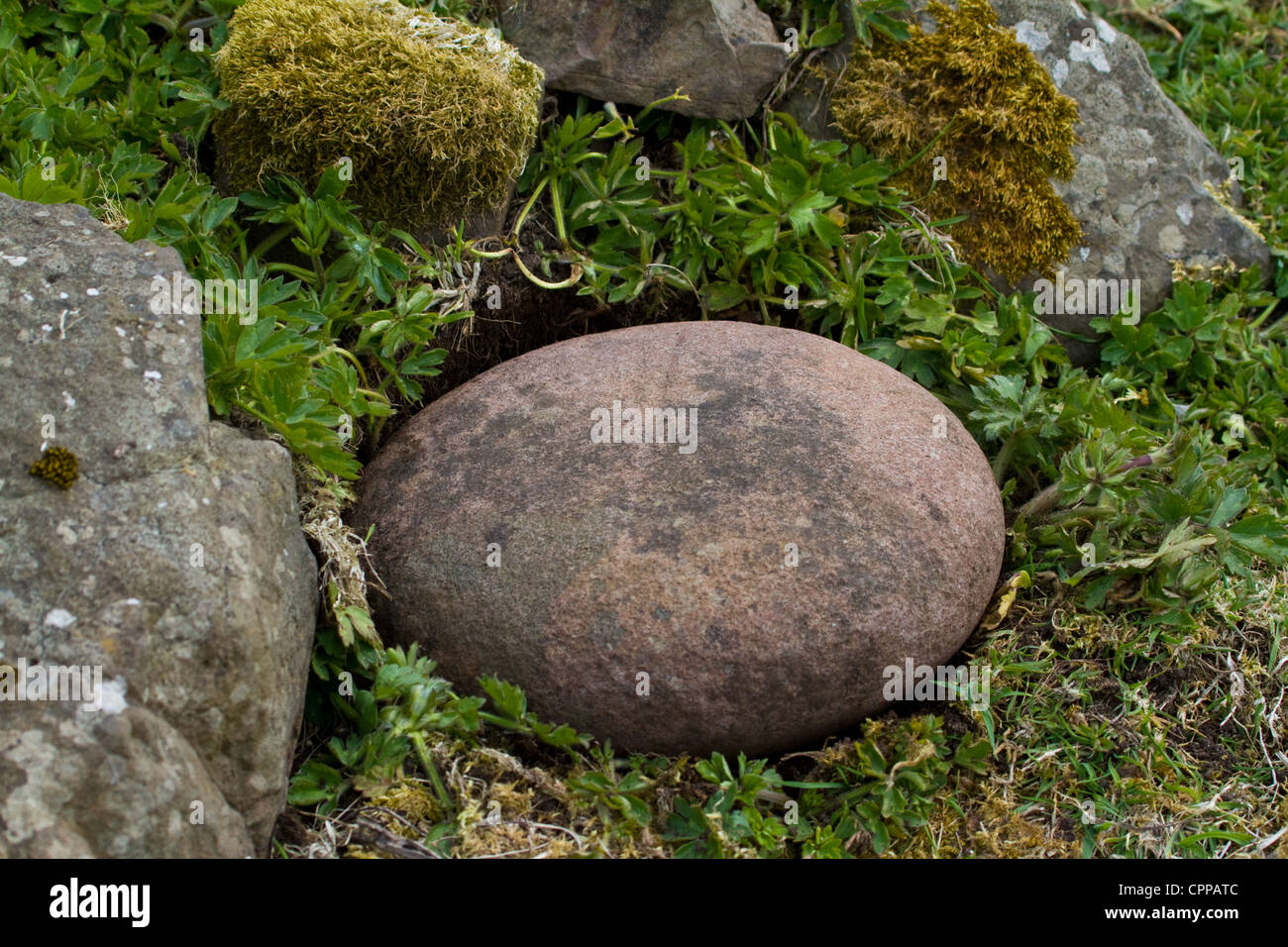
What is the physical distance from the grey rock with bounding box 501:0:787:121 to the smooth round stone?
4.09ft

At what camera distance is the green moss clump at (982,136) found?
4.05 metres

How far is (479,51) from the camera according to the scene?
Result: 3.47 meters

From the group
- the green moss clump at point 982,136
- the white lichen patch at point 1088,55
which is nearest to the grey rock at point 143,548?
the green moss clump at point 982,136

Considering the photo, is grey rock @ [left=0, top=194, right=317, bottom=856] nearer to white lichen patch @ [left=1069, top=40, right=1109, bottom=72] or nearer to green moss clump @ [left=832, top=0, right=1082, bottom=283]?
green moss clump @ [left=832, top=0, right=1082, bottom=283]

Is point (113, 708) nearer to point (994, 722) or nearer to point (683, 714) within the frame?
point (683, 714)

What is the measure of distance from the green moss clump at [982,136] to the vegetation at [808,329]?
0.40 ft

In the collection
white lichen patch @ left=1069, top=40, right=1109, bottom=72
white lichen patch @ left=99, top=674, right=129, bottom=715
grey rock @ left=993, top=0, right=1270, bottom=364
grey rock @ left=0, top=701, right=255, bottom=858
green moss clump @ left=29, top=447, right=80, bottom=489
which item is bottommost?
grey rock @ left=0, top=701, right=255, bottom=858

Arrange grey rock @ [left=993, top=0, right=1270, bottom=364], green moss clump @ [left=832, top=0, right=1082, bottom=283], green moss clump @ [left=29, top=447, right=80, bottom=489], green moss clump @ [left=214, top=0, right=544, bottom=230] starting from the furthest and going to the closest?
grey rock @ [left=993, top=0, right=1270, bottom=364] < green moss clump @ [left=832, top=0, right=1082, bottom=283] < green moss clump @ [left=214, top=0, right=544, bottom=230] < green moss clump @ [left=29, top=447, right=80, bottom=489]

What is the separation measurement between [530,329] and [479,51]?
929mm

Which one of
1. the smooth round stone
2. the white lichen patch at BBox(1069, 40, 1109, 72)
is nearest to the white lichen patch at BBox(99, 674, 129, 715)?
the smooth round stone

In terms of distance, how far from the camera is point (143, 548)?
229 centimetres

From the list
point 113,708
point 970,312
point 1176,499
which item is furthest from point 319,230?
point 1176,499

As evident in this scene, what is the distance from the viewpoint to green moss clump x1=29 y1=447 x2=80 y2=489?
2305 mm

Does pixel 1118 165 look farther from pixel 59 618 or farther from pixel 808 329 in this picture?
pixel 59 618
